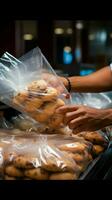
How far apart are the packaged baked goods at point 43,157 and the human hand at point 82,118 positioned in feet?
0.13

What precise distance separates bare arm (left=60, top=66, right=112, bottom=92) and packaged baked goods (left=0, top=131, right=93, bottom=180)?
653 millimetres

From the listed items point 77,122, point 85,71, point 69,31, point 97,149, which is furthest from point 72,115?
point 69,31

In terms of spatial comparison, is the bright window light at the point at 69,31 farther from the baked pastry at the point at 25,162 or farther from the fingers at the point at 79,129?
the baked pastry at the point at 25,162

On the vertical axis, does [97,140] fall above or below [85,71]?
above

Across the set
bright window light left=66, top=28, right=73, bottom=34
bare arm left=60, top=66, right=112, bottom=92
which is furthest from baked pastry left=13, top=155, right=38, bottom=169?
bright window light left=66, top=28, right=73, bottom=34

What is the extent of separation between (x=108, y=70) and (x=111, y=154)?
93 cm

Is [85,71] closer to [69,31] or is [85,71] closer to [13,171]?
[13,171]

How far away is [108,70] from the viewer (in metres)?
1.85

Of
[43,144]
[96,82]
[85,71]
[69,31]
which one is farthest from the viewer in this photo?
→ [69,31]

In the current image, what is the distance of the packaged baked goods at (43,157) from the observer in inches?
33.5

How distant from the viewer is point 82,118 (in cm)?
101

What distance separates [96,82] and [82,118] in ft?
2.61

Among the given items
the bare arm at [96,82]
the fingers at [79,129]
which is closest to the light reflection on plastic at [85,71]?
the bare arm at [96,82]

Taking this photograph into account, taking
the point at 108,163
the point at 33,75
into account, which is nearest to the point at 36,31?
the point at 33,75
